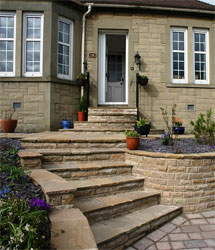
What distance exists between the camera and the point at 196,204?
11.9 ft

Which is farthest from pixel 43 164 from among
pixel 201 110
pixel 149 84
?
pixel 201 110

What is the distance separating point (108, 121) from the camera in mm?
6570

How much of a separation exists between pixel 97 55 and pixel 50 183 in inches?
225

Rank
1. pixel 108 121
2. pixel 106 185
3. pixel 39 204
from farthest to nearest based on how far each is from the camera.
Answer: pixel 108 121 → pixel 106 185 → pixel 39 204

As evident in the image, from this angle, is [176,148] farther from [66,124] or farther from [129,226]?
[66,124]

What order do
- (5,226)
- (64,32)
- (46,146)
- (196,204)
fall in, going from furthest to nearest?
(64,32) < (46,146) < (196,204) < (5,226)

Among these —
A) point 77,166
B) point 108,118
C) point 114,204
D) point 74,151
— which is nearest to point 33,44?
point 108,118

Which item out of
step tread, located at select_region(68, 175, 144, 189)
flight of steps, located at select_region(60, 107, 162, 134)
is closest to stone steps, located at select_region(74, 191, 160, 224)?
step tread, located at select_region(68, 175, 144, 189)

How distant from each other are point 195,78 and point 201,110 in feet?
4.06

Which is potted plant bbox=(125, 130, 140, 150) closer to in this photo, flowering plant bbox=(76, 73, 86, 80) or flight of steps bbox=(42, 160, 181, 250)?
flight of steps bbox=(42, 160, 181, 250)

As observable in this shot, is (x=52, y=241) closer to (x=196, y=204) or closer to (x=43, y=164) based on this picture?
(x=43, y=164)

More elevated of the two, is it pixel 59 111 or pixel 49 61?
pixel 49 61

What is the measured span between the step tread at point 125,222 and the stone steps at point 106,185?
0.44 metres

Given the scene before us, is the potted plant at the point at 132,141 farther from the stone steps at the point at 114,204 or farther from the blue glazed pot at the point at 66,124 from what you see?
the blue glazed pot at the point at 66,124
